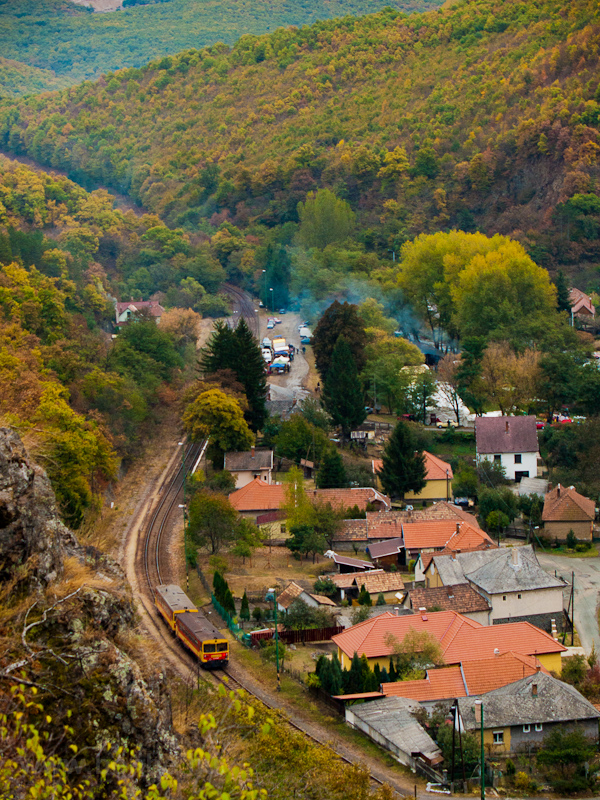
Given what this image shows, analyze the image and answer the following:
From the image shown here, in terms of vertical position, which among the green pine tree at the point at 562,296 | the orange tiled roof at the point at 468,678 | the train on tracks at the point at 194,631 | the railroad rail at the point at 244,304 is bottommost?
the orange tiled roof at the point at 468,678

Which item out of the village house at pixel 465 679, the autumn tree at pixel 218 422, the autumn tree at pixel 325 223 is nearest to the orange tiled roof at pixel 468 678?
the village house at pixel 465 679

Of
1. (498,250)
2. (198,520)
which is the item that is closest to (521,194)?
(498,250)

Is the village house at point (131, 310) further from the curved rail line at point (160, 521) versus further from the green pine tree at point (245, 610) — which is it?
the green pine tree at point (245, 610)

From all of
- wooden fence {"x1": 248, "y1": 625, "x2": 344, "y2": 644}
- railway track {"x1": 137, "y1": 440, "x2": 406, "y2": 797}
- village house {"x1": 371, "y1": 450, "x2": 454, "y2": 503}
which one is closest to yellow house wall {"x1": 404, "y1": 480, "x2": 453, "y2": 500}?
village house {"x1": 371, "y1": 450, "x2": 454, "y2": 503}

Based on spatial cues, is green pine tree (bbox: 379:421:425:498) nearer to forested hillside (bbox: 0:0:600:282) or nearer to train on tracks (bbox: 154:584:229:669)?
train on tracks (bbox: 154:584:229:669)

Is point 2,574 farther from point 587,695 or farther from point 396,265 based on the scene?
point 396,265

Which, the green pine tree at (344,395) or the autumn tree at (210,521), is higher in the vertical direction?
the green pine tree at (344,395)
